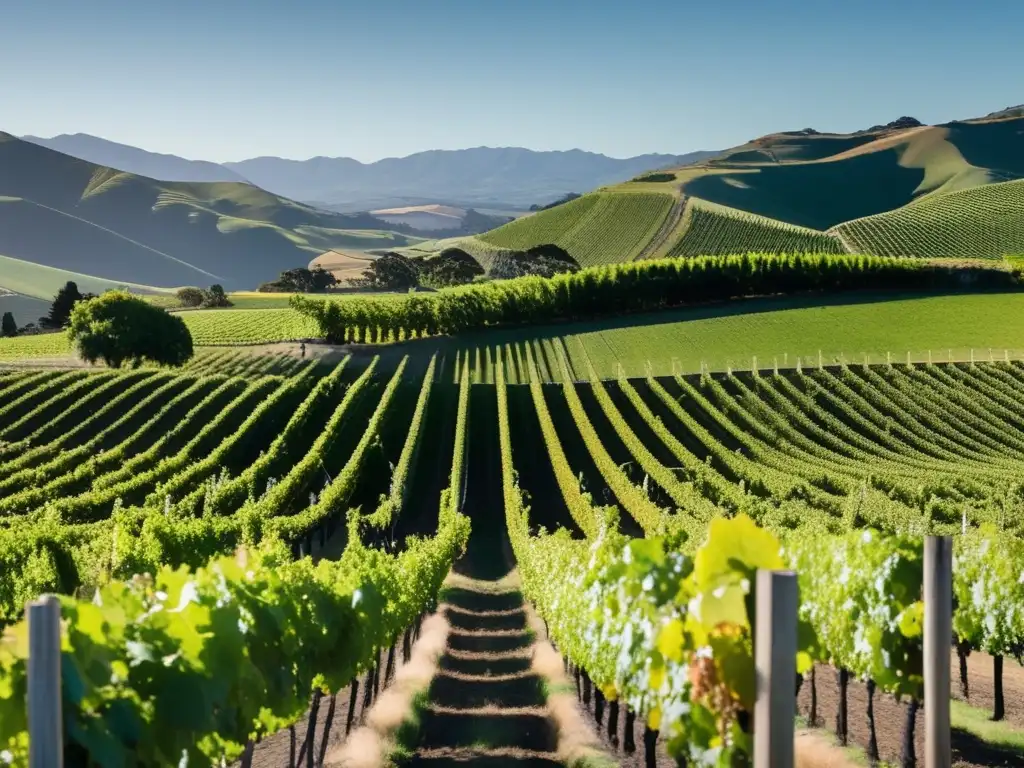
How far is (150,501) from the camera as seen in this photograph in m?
37.3

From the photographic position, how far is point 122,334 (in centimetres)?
6512

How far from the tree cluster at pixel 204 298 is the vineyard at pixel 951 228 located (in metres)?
62.5

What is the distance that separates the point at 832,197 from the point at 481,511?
14399cm

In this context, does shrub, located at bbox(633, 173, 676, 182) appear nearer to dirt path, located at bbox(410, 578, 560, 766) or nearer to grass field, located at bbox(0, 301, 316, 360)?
grass field, located at bbox(0, 301, 316, 360)

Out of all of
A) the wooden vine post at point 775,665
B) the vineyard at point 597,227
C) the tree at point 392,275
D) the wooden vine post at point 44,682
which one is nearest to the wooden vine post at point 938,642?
the wooden vine post at point 775,665

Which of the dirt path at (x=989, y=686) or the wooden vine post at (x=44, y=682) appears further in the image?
the dirt path at (x=989, y=686)

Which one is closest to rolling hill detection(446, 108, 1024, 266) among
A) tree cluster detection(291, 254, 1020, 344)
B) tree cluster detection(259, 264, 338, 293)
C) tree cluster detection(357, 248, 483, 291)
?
tree cluster detection(357, 248, 483, 291)

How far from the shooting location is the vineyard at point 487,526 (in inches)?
278

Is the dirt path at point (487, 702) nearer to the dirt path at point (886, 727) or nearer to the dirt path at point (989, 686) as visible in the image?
the dirt path at point (886, 727)

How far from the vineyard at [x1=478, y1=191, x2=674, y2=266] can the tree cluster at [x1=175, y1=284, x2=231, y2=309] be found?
1485 inches

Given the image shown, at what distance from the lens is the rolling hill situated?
370 feet

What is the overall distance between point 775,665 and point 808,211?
170 metres

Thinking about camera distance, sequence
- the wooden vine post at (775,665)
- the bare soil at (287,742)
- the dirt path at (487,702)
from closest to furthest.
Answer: the wooden vine post at (775,665) < the dirt path at (487,702) < the bare soil at (287,742)

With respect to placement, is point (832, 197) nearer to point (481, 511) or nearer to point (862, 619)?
point (481, 511)
